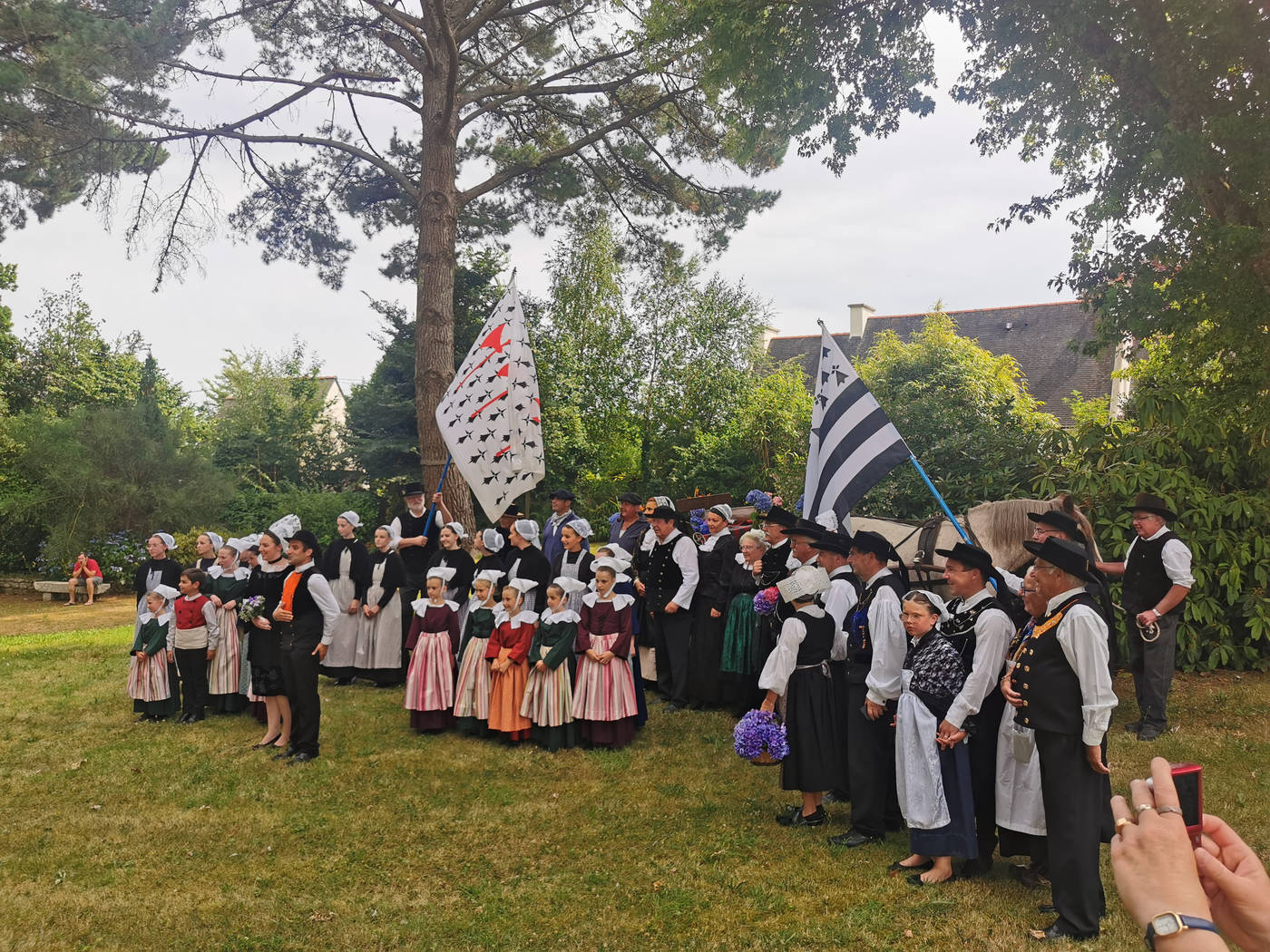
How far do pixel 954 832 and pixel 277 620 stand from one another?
5.21 m

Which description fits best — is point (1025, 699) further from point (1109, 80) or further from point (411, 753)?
point (1109, 80)

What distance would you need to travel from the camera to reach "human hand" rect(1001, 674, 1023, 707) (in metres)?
4.31

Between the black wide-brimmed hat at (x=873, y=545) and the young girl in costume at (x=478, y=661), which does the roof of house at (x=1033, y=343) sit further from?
the black wide-brimmed hat at (x=873, y=545)

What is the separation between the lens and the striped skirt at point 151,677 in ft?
28.3

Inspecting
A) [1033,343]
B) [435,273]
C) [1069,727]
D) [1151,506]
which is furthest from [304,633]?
[1033,343]

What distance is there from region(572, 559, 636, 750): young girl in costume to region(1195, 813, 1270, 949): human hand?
6093 mm

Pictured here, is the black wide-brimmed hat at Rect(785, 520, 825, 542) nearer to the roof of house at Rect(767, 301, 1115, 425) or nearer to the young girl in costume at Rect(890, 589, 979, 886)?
the young girl in costume at Rect(890, 589, 979, 886)

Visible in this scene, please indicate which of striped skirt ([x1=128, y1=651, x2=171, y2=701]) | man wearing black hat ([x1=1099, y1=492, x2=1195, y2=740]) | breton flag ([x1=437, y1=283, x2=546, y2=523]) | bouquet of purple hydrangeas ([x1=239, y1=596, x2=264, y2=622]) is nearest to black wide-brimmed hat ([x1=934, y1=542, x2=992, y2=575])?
man wearing black hat ([x1=1099, y1=492, x2=1195, y2=740])

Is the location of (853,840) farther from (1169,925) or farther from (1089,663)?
(1169,925)

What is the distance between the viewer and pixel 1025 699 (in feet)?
14.0

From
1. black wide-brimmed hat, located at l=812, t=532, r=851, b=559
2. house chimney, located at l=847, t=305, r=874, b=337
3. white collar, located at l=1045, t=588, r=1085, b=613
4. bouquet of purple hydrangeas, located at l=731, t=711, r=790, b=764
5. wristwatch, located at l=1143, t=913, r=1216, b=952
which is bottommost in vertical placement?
bouquet of purple hydrangeas, located at l=731, t=711, r=790, b=764

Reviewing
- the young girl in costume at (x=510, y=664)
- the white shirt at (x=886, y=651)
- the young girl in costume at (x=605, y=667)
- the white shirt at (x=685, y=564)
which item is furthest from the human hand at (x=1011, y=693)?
the white shirt at (x=685, y=564)

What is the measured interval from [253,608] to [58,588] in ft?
51.4

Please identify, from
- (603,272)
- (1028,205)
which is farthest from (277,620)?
(603,272)
